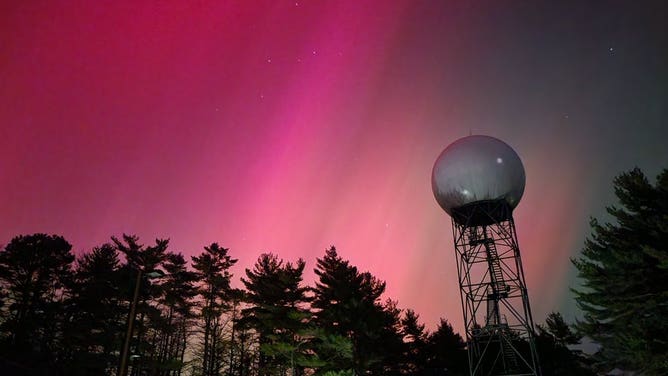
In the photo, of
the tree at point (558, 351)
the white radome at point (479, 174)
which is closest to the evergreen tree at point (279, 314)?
A: the white radome at point (479, 174)

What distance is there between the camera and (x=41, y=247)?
109 feet

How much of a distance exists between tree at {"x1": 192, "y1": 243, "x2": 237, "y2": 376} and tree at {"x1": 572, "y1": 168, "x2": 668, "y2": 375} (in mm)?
28887

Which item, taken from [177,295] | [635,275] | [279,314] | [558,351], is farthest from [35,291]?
[558,351]

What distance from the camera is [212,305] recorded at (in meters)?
37.6

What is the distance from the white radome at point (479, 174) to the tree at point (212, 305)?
2303cm

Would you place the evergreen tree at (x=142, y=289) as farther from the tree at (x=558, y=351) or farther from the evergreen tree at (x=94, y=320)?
the tree at (x=558, y=351)

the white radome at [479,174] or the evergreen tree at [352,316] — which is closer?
the white radome at [479,174]

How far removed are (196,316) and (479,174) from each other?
2810 centimetres

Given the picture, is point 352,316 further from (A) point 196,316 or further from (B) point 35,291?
(B) point 35,291

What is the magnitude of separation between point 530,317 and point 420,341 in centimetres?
2070

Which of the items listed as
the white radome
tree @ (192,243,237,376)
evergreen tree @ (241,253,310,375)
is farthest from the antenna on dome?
tree @ (192,243,237,376)

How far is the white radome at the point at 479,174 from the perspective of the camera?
23.1 metres

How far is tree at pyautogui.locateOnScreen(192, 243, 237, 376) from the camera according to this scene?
37031 millimetres

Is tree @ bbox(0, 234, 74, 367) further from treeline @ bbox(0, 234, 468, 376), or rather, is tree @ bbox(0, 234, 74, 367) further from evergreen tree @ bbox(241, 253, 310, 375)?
evergreen tree @ bbox(241, 253, 310, 375)
